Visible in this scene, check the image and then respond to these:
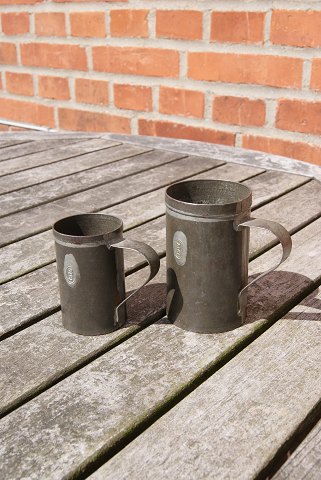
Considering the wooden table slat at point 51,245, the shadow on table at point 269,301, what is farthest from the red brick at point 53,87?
the shadow on table at point 269,301

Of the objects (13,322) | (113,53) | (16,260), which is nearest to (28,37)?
(113,53)

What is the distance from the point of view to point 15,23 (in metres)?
2.37

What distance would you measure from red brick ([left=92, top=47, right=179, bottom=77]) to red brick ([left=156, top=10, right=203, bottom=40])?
0.19ft

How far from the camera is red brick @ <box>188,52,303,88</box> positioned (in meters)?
1.71

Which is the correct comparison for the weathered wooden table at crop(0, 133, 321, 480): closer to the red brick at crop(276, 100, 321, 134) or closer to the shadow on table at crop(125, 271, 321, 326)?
the shadow on table at crop(125, 271, 321, 326)

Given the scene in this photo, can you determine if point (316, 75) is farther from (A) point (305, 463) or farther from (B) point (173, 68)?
(A) point (305, 463)

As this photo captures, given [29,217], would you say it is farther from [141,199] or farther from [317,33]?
[317,33]

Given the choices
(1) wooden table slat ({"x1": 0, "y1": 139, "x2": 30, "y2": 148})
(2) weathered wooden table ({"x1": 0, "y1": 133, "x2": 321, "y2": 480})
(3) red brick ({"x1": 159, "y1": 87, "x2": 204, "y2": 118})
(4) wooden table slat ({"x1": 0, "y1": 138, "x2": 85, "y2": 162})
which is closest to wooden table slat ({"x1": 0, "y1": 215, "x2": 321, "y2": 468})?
(2) weathered wooden table ({"x1": 0, "y1": 133, "x2": 321, "y2": 480})

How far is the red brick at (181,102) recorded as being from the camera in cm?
194

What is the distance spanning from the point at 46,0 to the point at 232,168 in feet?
3.88

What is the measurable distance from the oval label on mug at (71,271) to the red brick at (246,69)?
118 cm

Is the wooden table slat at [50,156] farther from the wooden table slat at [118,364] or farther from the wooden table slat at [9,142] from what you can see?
the wooden table slat at [118,364]

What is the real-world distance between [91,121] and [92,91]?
118mm

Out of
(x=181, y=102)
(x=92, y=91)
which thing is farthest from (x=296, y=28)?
(x=92, y=91)
